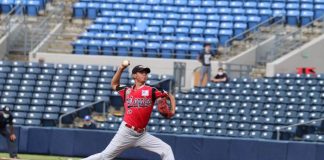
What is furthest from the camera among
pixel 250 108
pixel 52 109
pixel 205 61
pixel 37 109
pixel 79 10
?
pixel 79 10

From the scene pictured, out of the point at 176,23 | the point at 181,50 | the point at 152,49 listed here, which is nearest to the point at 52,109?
the point at 152,49

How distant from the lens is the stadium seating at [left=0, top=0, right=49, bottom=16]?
35531 millimetres

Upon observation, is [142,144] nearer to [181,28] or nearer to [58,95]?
[58,95]

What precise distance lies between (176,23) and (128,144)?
53.4 feet

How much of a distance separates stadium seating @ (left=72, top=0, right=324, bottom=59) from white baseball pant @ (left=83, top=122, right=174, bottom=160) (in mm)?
14663

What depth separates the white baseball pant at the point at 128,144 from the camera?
1723 centimetres

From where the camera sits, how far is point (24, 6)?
35562 mm

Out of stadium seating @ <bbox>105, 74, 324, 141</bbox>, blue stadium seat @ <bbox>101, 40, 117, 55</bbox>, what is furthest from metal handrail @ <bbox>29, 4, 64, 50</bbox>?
stadium seating @ <bbox>105, 74, 324, 141</bbox>

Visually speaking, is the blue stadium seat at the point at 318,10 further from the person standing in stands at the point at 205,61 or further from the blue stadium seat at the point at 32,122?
the blue stadium seat at the point at 32,122

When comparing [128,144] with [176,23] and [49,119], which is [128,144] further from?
[176,23]

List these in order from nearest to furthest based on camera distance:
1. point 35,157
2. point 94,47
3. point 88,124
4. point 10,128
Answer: point 10,128 < point 35,157 < point 88,124 < point 94,47

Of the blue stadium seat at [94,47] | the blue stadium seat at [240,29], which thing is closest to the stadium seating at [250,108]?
the blue stadium seat at [240,29]

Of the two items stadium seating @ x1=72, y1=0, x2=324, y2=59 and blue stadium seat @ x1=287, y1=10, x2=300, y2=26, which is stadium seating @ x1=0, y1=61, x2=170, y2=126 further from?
blue stadium seat @ x1=287, y1=10, x2=300, y2=26

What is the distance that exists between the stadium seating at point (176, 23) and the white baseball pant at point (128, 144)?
48.1 feet
